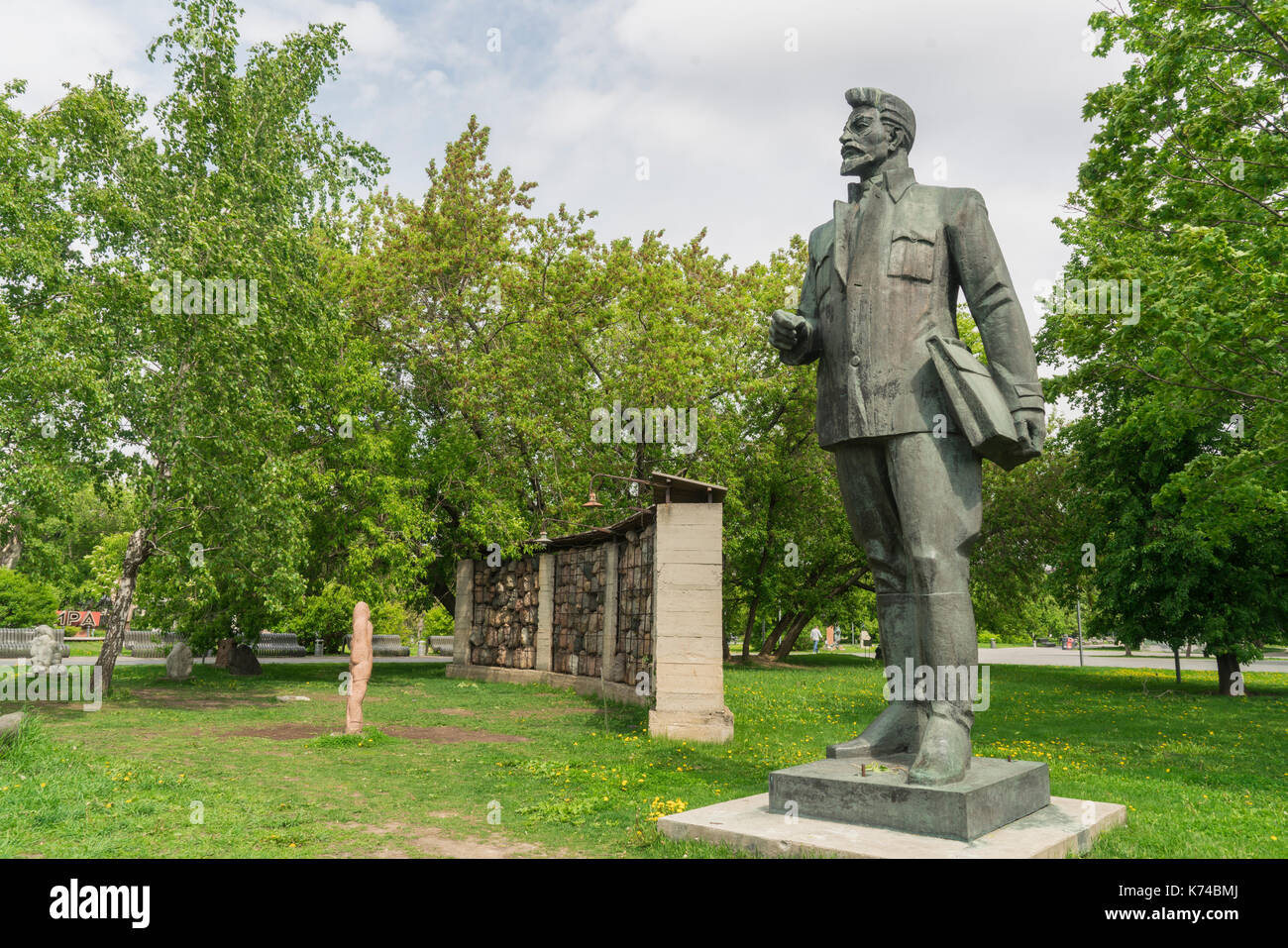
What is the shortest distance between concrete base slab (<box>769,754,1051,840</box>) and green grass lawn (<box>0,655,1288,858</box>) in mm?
541

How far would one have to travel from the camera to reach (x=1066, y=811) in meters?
4.52

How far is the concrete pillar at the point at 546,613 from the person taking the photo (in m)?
17.8

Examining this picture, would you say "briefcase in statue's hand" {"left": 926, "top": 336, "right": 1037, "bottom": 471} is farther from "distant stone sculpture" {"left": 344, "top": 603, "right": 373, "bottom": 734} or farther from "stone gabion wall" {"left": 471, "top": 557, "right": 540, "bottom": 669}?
"stone gabion wall" {"left": 471, "top": 557, "right": 540, "bottom": 669}

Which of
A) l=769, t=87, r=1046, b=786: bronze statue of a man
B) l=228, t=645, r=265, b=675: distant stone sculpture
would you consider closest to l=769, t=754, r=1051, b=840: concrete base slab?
l=769, t=87, r=1046, b=786: bronze statue of a man

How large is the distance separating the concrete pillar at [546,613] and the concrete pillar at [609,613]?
306 centimetres

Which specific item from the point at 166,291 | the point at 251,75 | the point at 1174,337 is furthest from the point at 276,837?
the point at 251,75

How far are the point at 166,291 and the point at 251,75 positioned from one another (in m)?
5.92

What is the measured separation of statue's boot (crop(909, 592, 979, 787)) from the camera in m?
4.05

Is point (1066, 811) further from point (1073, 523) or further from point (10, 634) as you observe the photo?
point (10, 634)

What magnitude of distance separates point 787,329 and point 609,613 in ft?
34.1

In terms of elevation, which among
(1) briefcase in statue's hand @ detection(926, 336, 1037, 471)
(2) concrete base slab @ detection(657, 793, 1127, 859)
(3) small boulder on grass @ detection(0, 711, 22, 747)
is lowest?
(3) small boulder on grass @ detection(0, 711, 22, 747)

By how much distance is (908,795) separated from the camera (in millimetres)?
3930

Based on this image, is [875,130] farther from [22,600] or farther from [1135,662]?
[22,600]

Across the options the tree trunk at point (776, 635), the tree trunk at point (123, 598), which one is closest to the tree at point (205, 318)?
the tree trunk at point (123, 598)
